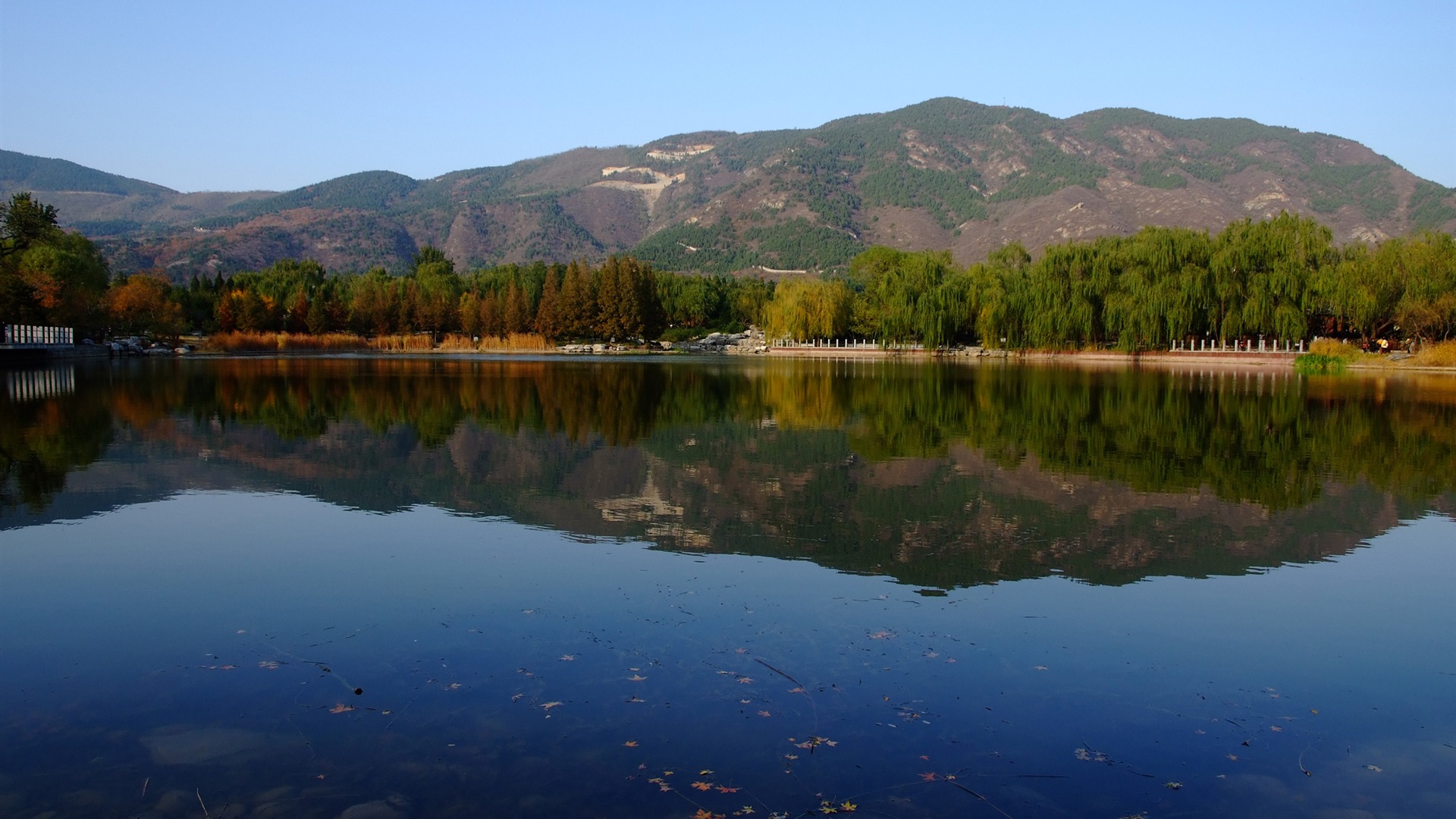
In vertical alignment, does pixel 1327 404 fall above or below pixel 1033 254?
below

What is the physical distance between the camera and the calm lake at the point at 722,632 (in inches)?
180

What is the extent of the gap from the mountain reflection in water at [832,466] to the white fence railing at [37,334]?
26.4 metres

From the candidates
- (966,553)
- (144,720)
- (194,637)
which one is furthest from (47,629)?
(966,553)

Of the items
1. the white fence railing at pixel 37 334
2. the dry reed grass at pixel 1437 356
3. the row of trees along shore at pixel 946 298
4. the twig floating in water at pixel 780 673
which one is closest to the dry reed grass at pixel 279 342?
the row of trees along shore at pixel 946 298

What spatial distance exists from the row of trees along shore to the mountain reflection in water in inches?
950

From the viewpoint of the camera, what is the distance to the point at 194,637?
254 inches

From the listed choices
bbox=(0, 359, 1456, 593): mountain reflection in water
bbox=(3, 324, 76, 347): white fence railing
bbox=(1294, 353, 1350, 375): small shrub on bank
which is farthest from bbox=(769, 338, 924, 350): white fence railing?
bbox=(3, 324, 76, 347): white fence railing

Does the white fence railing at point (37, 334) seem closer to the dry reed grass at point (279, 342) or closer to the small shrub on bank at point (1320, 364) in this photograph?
the dry reed grass at point (279, 342)

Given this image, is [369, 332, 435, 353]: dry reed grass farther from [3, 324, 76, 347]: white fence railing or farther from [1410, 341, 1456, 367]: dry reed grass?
[1410, 341, 1456, 367]: dry reed grass

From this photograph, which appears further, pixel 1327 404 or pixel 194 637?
pixel 1327 404

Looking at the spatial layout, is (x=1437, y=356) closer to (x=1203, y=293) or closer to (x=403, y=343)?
(x=1203, y=293)

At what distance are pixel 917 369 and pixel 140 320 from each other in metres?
56.6

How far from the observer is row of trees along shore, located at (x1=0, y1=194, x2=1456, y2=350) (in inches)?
1885

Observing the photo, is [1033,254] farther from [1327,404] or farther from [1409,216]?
[1327,404]
